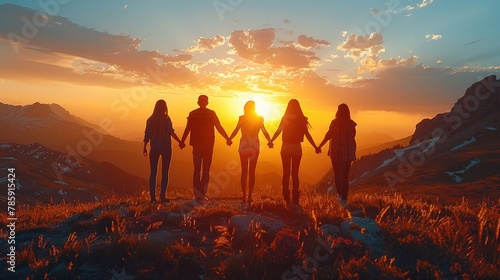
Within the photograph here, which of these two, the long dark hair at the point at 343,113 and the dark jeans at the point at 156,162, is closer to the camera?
the long dark hair at the point at 343,113

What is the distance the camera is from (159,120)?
451 inches

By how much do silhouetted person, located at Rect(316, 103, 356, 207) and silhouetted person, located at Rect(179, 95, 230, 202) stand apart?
11.4 feet

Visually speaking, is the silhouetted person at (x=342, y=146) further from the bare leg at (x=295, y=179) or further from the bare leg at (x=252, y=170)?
the bare leg at (x=252, y=170)

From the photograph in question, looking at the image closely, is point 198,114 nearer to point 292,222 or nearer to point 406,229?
point 292,222

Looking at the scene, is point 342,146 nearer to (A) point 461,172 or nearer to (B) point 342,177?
(B) point 342,177

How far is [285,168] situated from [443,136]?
7868cm

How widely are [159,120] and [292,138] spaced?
4380mm

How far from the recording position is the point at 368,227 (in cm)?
659

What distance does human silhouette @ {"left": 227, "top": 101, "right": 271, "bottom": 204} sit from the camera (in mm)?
10875

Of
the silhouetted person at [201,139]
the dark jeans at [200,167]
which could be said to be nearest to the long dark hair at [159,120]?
the silhouetted person at [201,139]

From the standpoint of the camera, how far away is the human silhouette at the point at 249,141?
1088 cm

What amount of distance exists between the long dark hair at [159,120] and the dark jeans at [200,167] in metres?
1.19

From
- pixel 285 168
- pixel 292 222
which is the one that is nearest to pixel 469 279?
pixel 292 222

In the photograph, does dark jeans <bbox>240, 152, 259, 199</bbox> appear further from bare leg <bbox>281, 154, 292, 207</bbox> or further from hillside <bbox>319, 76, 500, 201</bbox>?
hillside <bbox>319, 76, 500, 201</bbox>
